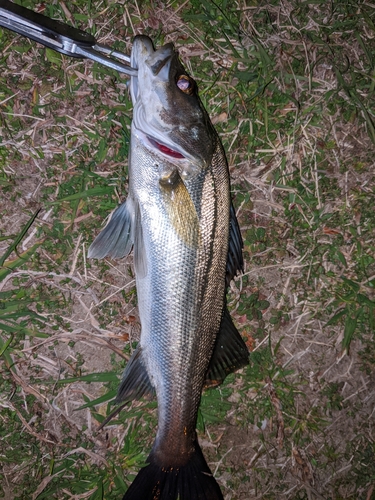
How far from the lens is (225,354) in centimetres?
278

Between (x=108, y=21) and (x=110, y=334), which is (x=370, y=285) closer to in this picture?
(x=110, y=334)

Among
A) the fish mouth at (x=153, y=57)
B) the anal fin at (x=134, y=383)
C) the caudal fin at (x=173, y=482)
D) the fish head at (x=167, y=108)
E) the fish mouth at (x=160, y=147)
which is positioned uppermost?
the fish mouth at (x=153, y=57)

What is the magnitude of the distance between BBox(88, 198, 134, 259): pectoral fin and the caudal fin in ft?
4.50

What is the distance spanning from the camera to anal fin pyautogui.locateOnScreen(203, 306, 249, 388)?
9.02 feet

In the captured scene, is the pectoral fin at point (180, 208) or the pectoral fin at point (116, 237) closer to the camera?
the pectoral fin at point (180, 208)

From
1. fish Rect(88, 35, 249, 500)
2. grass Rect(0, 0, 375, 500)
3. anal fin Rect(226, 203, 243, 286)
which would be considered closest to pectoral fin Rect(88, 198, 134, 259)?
fish Rect(88, 35, 249, 500)

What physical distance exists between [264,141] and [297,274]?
1096 mm

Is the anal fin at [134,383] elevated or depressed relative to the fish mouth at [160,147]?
depressed

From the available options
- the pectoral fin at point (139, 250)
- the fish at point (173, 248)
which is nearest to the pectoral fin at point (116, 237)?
the fish at point (173, 248)

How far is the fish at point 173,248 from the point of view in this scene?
2.40m

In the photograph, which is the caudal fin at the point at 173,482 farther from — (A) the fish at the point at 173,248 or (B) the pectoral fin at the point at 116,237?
(B) the pectoral fin at the point at 116,237

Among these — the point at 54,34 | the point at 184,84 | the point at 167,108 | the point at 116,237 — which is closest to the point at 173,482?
the point at 116,237

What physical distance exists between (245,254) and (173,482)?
5.53ft

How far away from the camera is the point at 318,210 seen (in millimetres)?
3266
